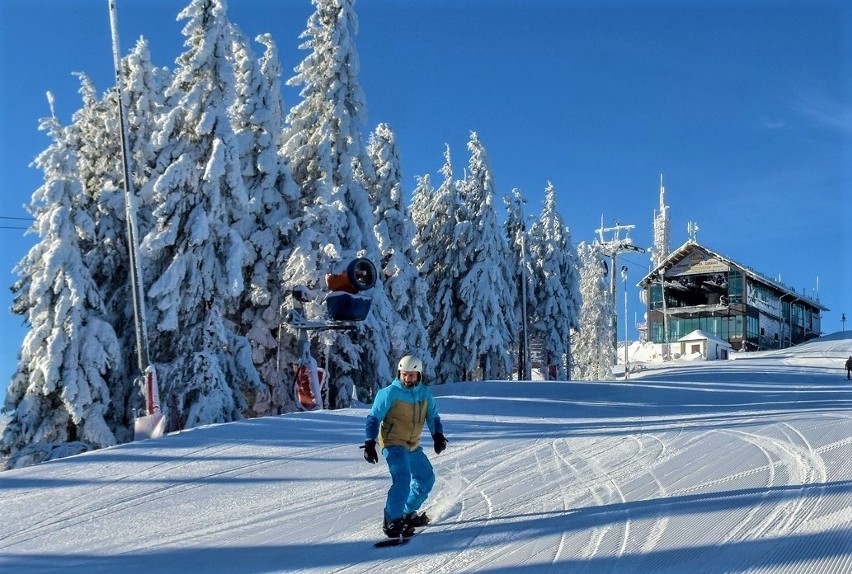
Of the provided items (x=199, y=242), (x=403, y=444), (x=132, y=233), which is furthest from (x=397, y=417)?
(x=199, y=242)

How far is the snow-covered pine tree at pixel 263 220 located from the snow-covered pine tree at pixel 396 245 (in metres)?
6.38

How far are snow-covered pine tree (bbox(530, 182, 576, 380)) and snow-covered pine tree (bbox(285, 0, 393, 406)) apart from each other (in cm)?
2062

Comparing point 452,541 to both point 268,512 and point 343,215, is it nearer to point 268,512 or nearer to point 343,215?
point 268,512

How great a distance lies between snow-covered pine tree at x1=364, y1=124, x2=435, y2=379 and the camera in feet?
103

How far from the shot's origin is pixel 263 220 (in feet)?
83.6

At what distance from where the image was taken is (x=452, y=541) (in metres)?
6.54

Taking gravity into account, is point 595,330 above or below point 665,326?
below

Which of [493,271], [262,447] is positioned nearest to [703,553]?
[262,447]

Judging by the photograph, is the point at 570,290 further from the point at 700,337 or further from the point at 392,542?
the point at 392,542

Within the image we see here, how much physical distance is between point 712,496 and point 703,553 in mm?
1867

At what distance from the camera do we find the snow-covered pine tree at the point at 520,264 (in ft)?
146

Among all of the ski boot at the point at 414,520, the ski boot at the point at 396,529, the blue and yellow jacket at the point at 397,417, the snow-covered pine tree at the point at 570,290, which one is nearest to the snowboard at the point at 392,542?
the ski boot at the point at 396,529

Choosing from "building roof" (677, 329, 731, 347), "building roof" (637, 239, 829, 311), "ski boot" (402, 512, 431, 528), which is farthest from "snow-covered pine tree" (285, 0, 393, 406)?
"building roof" (637, 239, 829, 311)

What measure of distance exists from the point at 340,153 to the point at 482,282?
1334 cm
